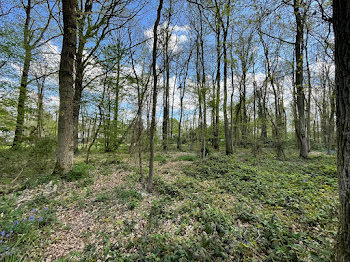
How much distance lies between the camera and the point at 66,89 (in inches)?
183

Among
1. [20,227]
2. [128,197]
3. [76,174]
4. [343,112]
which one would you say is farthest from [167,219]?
[76,174]

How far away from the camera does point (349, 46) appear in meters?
1.22

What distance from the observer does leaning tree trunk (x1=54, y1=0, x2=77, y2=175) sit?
4.57 metres

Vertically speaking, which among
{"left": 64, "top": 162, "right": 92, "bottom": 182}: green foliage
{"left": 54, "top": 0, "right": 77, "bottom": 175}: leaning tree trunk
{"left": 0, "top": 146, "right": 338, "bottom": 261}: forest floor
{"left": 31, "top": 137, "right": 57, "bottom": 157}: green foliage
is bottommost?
{"left": 0, "top": 146, "right": 338, "bottom": 261}: forest floor

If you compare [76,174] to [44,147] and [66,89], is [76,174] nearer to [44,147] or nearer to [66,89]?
[44,147]

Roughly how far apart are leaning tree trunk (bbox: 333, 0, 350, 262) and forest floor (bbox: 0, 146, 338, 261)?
494 mm

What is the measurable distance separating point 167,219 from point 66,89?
5.13 m

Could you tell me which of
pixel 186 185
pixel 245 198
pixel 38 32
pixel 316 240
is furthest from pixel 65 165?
pixel 38 32

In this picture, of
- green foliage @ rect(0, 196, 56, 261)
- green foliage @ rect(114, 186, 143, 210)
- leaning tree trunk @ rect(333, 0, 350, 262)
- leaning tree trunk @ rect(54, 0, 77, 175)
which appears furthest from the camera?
leaning tree trunk @ rect(54, 0, 77, 175)

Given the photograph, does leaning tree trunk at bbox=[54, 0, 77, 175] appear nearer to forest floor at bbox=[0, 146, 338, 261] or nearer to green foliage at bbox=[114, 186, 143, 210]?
forest floor at bbox=[0, 146, 338, 261]

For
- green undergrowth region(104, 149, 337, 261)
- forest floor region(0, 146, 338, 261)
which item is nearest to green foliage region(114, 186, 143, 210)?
forest floor region(0, 146, 338, 261)

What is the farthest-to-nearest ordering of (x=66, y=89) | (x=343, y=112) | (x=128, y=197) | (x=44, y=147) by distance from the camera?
(x=44, y=147)
(x=66, y=89)
(x=128, y=197)
(x=343, y=112)

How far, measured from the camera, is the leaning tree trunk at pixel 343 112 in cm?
124

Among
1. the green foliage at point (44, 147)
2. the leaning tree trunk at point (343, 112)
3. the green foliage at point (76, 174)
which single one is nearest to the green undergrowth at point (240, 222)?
the leaning tree trunk at point (343, 112)
